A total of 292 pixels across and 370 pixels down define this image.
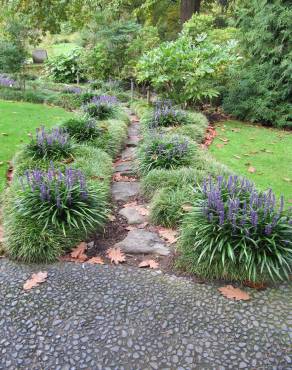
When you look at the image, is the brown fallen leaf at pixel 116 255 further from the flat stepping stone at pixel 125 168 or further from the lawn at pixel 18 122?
Result: the flat stepping stone at pixel 125 168

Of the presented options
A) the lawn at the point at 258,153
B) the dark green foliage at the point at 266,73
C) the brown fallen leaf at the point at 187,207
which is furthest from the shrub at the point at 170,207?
the dark green foliage at the point at 266,73

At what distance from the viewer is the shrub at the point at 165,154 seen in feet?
17.5

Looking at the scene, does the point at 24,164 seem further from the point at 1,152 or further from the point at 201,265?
the point at 201,265

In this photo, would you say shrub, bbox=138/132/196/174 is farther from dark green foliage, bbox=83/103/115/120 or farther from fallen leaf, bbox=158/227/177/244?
dark green foliage, bbox=83/103/115/120

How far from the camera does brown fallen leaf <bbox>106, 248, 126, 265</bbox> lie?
3467 millimetres

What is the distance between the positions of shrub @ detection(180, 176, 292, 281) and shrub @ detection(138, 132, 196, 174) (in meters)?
1.92

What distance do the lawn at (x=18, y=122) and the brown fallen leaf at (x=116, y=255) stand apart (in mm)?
2020

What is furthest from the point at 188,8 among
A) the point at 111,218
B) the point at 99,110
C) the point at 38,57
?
the point at 38,57

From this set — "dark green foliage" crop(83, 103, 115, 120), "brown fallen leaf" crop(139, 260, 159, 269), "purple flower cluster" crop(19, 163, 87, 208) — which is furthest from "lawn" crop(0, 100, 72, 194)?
"brown fallen leaf" crop(139, 260, 159, 269)

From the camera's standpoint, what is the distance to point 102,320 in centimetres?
277

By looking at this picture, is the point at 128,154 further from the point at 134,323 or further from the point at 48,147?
the point at 134,323

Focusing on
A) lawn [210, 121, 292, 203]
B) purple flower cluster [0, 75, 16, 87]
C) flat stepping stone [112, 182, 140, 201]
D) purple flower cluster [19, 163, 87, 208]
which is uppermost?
purple flower cluster [19, 163, 87, 208]

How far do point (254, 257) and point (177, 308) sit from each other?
810 millimetres

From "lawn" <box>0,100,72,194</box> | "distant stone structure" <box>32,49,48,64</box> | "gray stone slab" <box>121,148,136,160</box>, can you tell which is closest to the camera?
"lawn" <box>0,100,72,194</box>
